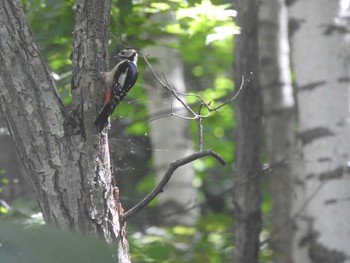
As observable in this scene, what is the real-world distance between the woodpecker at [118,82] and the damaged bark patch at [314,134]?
46.5 inches

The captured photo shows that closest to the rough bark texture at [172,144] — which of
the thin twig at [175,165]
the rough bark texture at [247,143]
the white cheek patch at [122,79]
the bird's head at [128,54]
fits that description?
the rough bark texture at [247,143]

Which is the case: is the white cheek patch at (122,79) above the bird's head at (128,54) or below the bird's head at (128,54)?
below

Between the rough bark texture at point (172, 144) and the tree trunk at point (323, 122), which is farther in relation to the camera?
the rough bark texture at point (172, 144)

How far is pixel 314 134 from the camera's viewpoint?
3.52 m

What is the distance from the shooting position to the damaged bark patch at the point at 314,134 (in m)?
3.48

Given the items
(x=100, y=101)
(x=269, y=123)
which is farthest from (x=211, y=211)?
(x=100, y=101)

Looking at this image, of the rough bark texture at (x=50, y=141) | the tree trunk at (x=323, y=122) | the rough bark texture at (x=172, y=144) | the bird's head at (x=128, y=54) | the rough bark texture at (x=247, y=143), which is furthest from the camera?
the rough bark texture at (x=172, y=144)

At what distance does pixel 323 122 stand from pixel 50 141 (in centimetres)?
199

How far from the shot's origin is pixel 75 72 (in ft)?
7.03

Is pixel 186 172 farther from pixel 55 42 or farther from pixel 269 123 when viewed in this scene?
pixel 55 42

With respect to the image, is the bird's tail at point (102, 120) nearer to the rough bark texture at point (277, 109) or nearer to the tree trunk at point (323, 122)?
the tree trunk at point (323, 122)

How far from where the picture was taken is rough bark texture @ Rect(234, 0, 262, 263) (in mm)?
3980

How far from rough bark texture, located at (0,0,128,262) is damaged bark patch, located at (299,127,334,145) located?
179 cm

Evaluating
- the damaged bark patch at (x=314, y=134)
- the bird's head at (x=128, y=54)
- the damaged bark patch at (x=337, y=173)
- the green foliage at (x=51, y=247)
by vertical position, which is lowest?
the damaged bark patch at (x=337, y=173)
